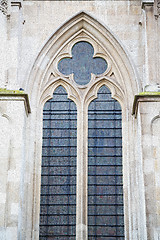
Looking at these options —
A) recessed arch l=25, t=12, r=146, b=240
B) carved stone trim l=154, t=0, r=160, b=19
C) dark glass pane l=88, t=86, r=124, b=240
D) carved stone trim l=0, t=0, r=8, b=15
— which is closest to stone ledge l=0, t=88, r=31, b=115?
recessed arch l=25, t=12, r=146, b=240

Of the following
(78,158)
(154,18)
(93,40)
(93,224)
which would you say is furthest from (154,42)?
(93,224)

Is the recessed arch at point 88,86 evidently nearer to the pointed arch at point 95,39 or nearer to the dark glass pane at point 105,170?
the pointed arch at point 95,39

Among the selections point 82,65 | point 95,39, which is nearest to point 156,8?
point 95,39

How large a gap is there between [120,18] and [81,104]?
8.86 ft

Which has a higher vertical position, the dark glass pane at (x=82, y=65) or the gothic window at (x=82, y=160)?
the dark glass pane at (x=82, y=65)

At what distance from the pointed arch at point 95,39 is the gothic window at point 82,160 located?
0.37m

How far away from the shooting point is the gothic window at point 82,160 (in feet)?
53.3

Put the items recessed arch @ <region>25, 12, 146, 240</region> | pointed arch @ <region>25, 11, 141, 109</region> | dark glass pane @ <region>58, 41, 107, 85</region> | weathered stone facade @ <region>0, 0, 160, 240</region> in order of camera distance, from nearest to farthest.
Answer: weathered stone facade @ <region>0, 0, 160, 240</region>, recessed arch @ <region>25, 12, 146, 240</region>, pointed arch @ <region>25, 11, 141, 109</region>, dark glass pane @ <region>58, 41, 107, 85</region>

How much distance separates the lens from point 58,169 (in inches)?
665

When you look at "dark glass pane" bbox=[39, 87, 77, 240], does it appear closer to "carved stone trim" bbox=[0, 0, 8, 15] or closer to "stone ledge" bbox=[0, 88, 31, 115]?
"stone ledge" bbox=[0, 88, 31, 115]

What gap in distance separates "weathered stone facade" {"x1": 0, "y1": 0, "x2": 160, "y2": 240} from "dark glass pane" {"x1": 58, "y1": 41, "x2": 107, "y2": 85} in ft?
0.60

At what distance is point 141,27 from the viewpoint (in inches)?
714

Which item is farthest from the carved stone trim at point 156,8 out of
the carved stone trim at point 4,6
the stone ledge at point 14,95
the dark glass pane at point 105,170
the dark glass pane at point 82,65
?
the stone ledge at point 14,95

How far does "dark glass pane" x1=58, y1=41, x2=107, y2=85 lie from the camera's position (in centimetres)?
1809
